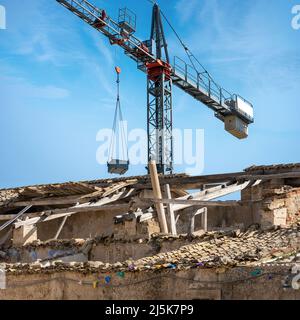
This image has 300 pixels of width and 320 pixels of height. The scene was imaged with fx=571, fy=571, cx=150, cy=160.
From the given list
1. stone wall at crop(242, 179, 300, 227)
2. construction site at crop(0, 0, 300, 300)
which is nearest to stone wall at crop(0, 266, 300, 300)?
construction site at crop(0, 0, 300, 300)

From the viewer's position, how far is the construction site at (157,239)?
10414 mm

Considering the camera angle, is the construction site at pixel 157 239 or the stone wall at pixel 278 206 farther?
the stone wall at pixel 278 206

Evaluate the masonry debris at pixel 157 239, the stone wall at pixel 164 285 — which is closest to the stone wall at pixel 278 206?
the masonry debris at pixel 157 239

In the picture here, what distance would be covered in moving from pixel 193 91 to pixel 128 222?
82.0 ft

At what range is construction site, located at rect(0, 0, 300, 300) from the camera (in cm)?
1041

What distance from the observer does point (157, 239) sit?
15367 millimetres

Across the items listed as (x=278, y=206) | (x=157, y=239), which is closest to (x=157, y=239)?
(x=157, y=239)

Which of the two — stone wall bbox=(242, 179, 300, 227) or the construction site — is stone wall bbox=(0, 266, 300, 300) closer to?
the construction site

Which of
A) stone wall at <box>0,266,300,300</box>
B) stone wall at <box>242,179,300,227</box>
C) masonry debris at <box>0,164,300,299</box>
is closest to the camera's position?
stone wall at <box>0,266,300,300</box>

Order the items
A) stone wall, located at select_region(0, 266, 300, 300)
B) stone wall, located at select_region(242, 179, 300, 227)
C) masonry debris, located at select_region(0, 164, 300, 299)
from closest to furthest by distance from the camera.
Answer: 1. stone wall, located at select_region(0, 266, 300, 300)
2. masonry debris, located at select_region(0, 164, 300, 299)
3. stone wall, located at select_region(242, 179, 300, 227)

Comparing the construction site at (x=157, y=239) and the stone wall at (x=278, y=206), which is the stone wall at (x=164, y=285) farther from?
the stone wall at (x=278, y=206)

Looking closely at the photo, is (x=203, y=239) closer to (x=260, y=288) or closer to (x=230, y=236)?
(x=230, y=236)

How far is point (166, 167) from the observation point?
36.9m
